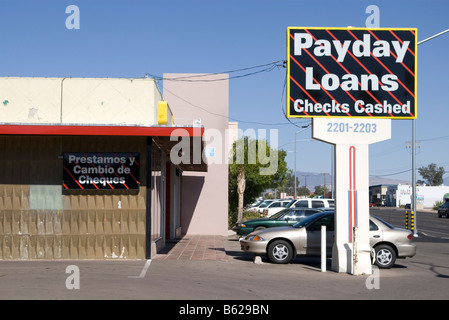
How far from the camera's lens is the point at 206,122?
93.2 ft

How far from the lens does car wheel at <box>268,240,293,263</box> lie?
52.2 feet

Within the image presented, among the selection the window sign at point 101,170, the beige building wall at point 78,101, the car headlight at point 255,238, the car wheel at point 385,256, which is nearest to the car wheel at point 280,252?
the car headlight at point 255,238

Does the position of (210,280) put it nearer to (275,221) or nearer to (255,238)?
(255,238)

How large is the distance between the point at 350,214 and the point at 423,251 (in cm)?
821

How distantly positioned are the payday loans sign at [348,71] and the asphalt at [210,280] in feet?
13.6

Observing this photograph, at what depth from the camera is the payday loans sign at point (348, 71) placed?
1453 cm

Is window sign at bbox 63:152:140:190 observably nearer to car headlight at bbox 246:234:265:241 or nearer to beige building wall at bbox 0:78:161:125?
A: beige building wall at bbox 0:78:161:125

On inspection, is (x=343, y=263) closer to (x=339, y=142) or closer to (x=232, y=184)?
(x=339, y=142)

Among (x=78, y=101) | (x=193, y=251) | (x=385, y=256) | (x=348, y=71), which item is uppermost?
(x=348, y=71)

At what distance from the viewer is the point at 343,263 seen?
14.3 meters

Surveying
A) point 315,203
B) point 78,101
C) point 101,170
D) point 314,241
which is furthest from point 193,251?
point 315,203

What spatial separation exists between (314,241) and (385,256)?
75.0 inches
